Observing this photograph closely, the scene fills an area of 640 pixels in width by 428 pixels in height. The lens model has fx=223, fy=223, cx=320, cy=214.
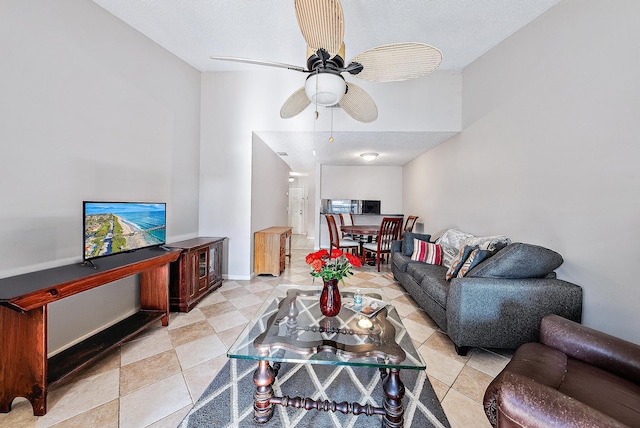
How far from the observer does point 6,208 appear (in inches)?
57.3

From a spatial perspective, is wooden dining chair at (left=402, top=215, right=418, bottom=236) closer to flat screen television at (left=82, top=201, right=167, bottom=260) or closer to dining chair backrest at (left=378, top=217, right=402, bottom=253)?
dining chair backrest at (left=378, top=217, right=402, bottom=253)

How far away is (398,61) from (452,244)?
8.05 feet

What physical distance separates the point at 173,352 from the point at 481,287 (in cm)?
251

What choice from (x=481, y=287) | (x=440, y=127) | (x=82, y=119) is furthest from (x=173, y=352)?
(x=440, y=127)

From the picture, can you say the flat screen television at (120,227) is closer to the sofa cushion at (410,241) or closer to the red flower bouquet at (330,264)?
the red flower bouquet at (330,264)

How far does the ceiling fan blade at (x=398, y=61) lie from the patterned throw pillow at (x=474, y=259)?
5.13 ft

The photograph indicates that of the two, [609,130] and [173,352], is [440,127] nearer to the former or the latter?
[609,130]

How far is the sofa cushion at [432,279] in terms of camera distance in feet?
6.80

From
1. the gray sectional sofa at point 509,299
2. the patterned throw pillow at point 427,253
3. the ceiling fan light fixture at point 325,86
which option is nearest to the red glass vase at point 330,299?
the gray sectional sofa at point 509,299

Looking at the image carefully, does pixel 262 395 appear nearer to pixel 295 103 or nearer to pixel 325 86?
pixel 325 86

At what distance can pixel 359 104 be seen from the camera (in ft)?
6.59

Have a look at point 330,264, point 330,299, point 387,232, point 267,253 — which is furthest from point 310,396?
point 387,232

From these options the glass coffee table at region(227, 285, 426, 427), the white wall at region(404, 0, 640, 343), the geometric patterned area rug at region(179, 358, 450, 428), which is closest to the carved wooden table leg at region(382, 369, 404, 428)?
the glass coffee table at region(227, 285, 426, 427)

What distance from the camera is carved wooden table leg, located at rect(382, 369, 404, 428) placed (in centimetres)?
113
